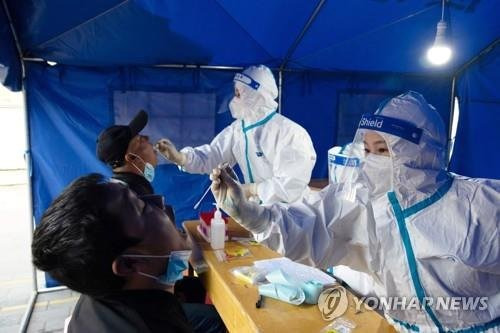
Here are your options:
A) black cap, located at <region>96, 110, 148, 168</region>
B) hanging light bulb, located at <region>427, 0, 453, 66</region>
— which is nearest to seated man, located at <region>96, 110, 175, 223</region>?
black cap, located at <region>96, 110, 148, 168</region>

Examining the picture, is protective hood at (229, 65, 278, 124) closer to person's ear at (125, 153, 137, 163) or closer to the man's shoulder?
person's ear at (125, 153, 137, 163)

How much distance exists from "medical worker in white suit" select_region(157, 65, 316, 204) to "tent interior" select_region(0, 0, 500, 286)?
612mm

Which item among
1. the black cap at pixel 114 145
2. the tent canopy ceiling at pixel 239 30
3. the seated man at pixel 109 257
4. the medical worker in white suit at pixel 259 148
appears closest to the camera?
the seated man at pixel 109 257

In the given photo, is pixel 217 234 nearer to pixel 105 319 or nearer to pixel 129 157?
pixel 129 157

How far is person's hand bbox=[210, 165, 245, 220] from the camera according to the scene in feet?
3.50

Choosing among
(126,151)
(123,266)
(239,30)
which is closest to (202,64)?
(239,30)

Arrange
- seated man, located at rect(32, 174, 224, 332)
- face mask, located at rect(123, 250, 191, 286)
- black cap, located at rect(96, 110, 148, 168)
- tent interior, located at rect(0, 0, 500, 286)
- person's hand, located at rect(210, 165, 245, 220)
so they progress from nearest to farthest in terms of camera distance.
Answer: seated man, located at rect(32, 174, 224, 332) < face mask, located at rect(123, 250, 191, 286) < person's hand, located at rect(210, 165, 245, 220) < black cap, located at rect(96, 110, 148, 168) < tent interior, located at rect(0, 0, 500, 286)

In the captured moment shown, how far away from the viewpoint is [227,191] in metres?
1.09

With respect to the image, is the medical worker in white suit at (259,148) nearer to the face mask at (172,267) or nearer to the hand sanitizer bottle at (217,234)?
the hand sanitizer bottle at (217,234)

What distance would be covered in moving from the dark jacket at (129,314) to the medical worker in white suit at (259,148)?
1.33 m

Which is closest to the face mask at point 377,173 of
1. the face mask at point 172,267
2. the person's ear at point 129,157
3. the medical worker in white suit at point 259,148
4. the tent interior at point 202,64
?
the face mask at point 172,267

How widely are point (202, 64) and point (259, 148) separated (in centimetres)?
118

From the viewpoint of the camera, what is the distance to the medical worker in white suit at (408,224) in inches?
41.3

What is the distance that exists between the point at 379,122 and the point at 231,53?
225 cm
